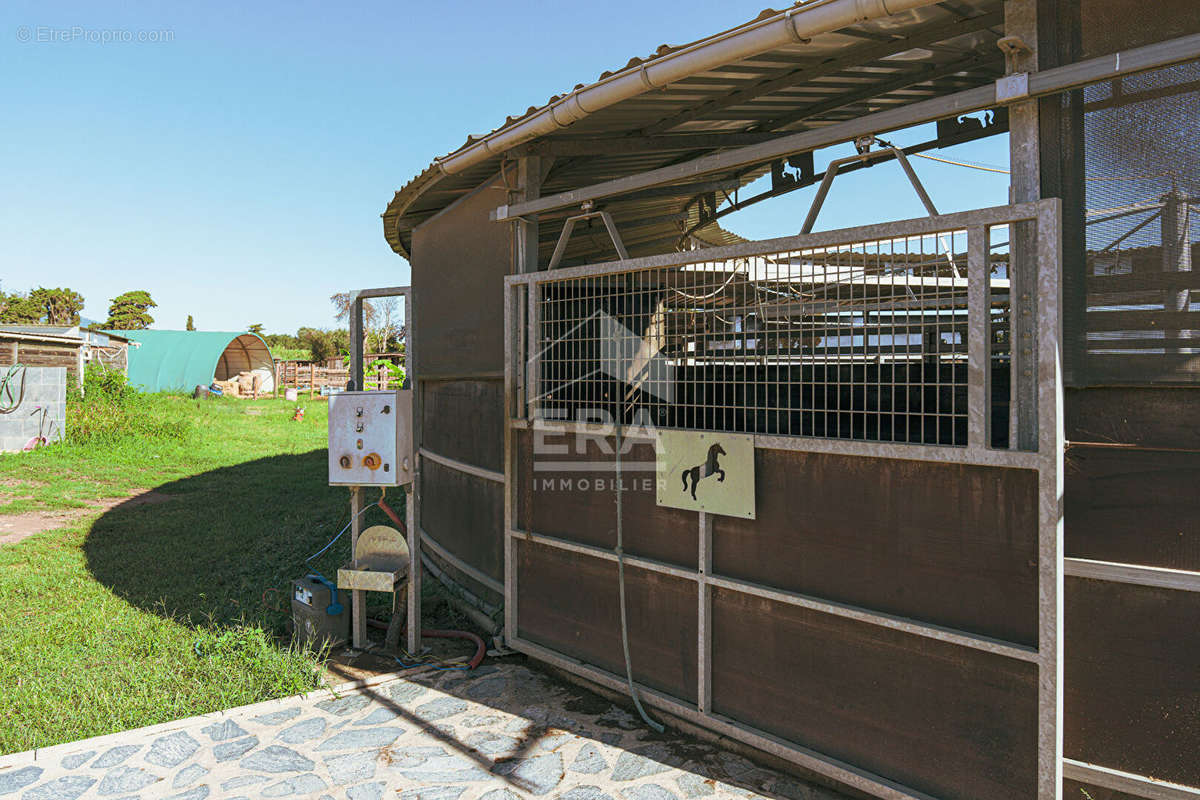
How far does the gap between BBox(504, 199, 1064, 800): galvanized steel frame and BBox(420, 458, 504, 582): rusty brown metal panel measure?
1621mm

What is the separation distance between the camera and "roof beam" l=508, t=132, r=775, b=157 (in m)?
4.66

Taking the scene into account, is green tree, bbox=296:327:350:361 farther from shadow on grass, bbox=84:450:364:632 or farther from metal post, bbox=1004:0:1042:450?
metal post, bbox=1004:0:1042:450

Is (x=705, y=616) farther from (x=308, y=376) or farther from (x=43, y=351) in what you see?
(x=308, y=376)

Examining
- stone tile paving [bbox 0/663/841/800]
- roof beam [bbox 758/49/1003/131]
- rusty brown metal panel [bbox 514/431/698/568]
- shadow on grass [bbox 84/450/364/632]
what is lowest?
stone tile paving [bbox 0/663/841/800]

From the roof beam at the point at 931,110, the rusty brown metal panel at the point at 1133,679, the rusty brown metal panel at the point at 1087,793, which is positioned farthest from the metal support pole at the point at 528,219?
the rusty brown metal panel at the point at 1087,793

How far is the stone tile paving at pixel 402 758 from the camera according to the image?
323 cm

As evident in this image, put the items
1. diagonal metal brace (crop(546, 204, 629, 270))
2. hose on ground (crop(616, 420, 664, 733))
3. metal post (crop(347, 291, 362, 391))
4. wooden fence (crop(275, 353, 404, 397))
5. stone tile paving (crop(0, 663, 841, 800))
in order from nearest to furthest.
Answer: stone tile paving (crop(0, 663, 841, 800)) → hose on ground (crop(616, 420, 664, 733)) → diagonal metal brace (crop(546, 204, 629, 270)) → metal post (crop(347, 291, 362, 391)) → wooden fence (crop(275, 353, 404, 397))

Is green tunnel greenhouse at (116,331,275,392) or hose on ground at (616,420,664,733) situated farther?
green tunnel greenhouse at (116,331,275,392)

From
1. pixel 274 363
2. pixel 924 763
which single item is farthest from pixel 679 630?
pixel 274 363

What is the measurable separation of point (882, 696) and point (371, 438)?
336 cm

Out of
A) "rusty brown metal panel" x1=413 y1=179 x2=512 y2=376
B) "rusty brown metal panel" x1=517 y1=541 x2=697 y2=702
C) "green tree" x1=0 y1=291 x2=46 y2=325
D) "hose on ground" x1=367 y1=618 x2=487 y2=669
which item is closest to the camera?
"rusty brown metal panel" x1=517 y1=541 x2=697 y2=702

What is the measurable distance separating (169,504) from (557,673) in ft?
24.9

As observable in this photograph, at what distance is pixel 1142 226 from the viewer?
2.49m

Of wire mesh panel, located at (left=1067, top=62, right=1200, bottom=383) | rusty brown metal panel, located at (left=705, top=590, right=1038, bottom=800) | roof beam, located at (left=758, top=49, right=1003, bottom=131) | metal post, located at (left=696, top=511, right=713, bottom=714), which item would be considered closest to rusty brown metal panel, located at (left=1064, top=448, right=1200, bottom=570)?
wire mesh panel, located at (left=1067, top=62, right=1200, bottom=383)
